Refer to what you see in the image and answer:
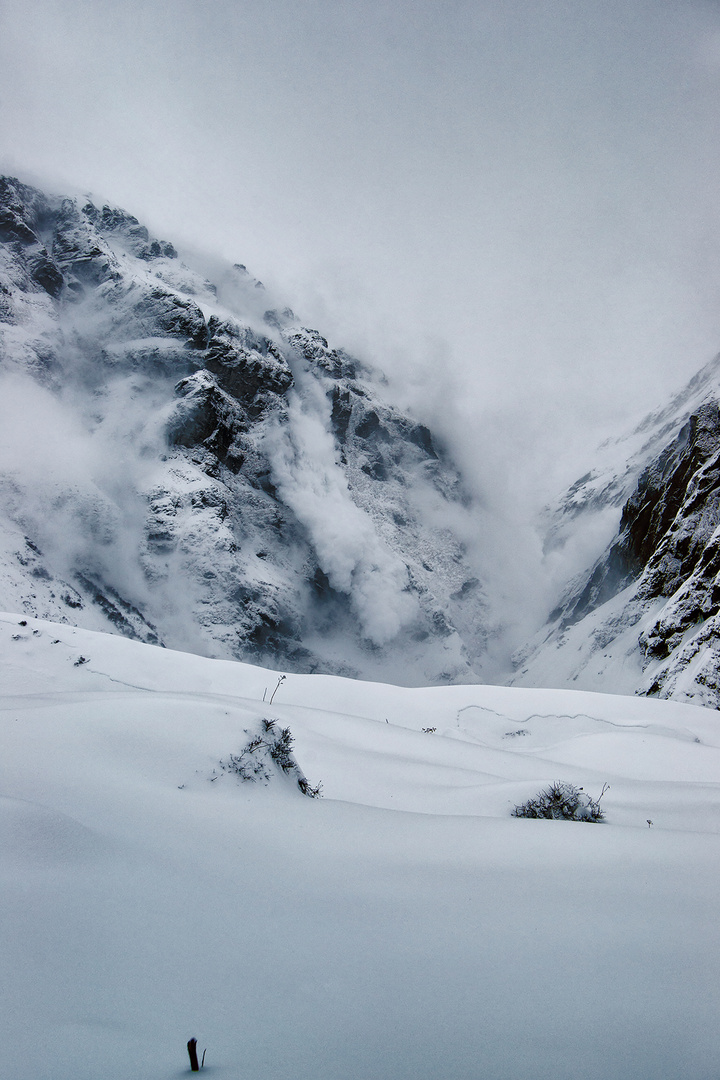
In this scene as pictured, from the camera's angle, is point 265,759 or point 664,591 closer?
point 265,759

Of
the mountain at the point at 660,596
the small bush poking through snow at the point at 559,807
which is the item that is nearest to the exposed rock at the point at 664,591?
the mountain at the point at 660,596

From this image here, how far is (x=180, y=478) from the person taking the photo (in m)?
88.2

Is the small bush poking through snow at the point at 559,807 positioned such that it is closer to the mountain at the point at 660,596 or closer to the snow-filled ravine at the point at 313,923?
the snow-filled ravine at the point at 313,923

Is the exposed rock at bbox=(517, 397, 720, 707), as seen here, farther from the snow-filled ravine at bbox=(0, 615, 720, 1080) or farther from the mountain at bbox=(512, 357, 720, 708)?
the snow-filled ravine at bbox=(0, 615, 720, 1080)

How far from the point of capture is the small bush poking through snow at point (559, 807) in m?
4.70

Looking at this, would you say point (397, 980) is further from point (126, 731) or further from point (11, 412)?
point (11, 412)

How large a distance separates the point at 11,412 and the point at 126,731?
3666 inches

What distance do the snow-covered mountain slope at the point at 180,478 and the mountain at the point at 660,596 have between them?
1235 inches

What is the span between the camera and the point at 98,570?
77438 millimetres

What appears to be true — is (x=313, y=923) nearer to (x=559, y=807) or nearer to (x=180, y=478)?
(x=559, y=807)

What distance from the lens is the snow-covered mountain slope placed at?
3022 inches

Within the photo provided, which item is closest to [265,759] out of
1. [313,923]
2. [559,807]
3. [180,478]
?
[313,923]

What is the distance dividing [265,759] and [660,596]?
63723 millimetres

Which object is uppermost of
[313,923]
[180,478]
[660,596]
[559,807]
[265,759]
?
[180,478]
